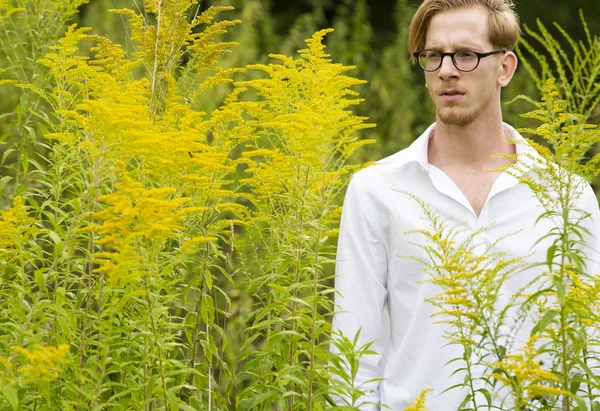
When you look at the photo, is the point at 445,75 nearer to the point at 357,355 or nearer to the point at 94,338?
the point at 357,355

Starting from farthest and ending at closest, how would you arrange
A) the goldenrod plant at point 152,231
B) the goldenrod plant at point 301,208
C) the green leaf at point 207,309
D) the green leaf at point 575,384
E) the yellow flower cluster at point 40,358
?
the green leaf at point 207,309 → the goldenrod plant at point 301,208 → the goldenrod plant at point 152,231 → the green leaf at point 575,384 → the yellow flower cluster at point 40,358

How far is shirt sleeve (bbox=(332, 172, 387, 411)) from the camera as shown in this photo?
3.21 meters

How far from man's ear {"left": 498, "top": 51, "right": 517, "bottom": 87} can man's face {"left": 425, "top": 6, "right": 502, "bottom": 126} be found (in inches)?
1.8

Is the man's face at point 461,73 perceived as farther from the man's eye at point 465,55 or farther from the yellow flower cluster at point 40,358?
the yellow flower cluster at point 40,358

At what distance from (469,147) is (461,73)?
0.31 metres

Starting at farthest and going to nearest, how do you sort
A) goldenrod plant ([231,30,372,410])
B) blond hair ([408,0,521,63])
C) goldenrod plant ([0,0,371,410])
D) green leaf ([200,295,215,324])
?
blond hair ([408,0,521,63]) < green leaf ([200,295,215,324]) < goldenrod plant ([231,30,372,410]) < goldenrod plant ([0,0,371,410])

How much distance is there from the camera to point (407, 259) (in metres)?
3.20

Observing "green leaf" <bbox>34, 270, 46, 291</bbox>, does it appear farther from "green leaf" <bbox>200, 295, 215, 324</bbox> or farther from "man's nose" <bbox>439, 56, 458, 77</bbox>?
"man's nose" <bbox>439, 56, 458, 77</bbox>

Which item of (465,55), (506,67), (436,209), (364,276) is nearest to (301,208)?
(364,276)

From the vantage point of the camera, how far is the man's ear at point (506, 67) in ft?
11.2

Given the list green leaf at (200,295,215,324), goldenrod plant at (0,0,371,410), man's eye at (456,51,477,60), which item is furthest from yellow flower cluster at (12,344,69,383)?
man's eye at (456,51,477,60)

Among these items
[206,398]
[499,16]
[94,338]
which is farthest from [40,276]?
[499,16]

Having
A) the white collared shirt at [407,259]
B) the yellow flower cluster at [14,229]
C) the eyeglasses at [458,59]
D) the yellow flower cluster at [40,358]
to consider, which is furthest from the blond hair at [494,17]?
the yellow flower cluster at [40,358]

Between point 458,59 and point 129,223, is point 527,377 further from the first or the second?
point 458,59
